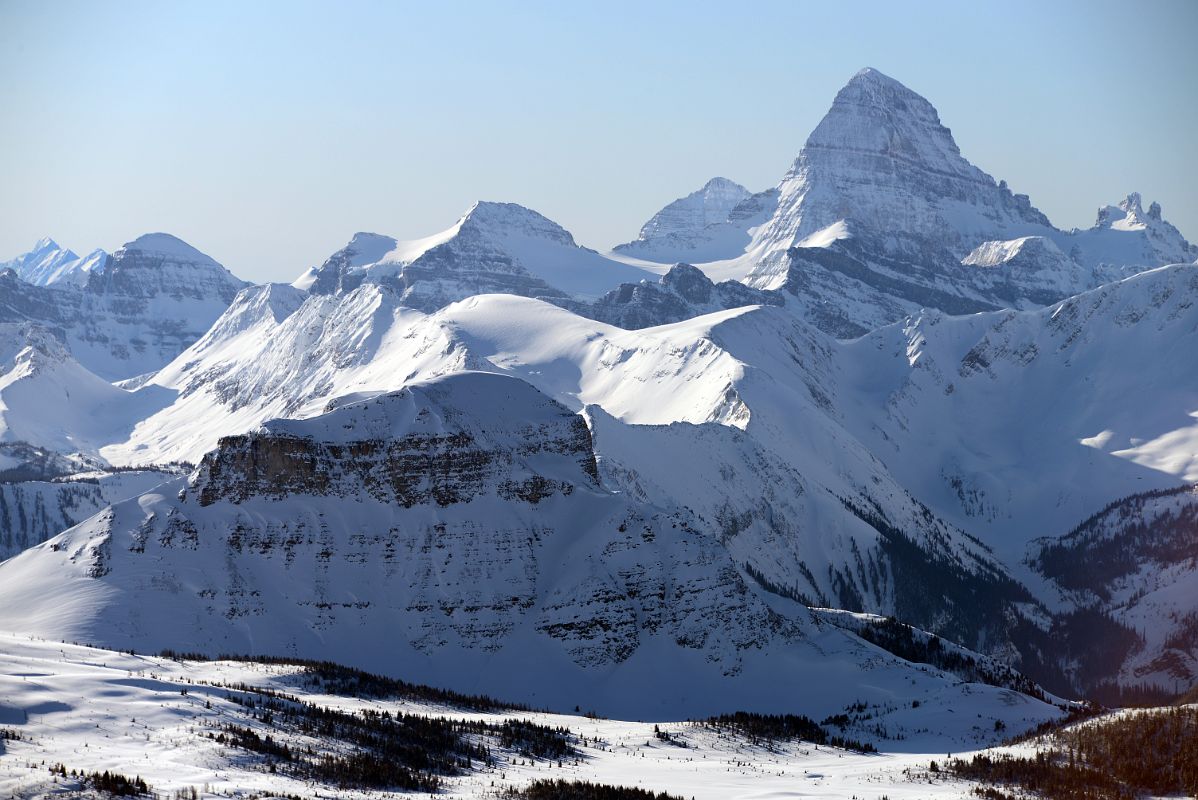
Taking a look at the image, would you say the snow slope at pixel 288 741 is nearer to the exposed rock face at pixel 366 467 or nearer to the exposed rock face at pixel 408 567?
the exposed rock face at pixel 408 567

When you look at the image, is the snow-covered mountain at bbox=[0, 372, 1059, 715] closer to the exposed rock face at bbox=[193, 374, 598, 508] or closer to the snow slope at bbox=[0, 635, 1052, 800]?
the exposed rock face at bbox=[193, 374, 598, 508]

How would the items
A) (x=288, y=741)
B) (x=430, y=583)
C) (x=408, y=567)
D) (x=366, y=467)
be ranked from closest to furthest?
1. (x=288, y=741)
2. (x=430, y=583)
3. (x=408, y=567)
4. (x=366, y=467)

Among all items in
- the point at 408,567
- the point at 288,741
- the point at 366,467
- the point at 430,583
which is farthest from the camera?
the point at 366,467

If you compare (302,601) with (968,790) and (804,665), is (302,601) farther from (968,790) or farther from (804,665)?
(968,790)

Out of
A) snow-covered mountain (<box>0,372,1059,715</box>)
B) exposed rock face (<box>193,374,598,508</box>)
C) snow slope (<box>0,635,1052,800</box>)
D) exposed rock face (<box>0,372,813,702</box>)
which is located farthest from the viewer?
exposed rock face (<box>193,374,598,508</box>)

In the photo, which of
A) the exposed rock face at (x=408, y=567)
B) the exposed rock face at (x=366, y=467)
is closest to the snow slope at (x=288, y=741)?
the exposed rock face at (x=408, y=567)

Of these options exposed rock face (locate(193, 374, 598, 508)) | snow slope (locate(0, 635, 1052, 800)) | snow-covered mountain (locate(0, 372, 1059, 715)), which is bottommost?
snow slope (locate(0, 635, 1052, 800))

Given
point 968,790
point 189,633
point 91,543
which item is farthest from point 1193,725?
point 91,543

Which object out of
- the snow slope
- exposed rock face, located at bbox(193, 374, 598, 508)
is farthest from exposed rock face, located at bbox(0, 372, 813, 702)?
the snow slope

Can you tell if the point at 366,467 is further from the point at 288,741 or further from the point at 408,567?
the point at 288,741

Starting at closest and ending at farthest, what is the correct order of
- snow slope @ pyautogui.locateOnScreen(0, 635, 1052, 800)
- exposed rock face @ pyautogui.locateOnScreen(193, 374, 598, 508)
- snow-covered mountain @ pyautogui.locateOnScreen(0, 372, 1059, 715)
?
snow slope @ pyautogui.locateOnScreen(0, 635, 1052, 800) → snow-covered mountain @ pyautogui.locateOnScreen(0, 372, 1059, 715) → exposed rock face @ pyautogui.locateOnScreen(193, 374, 598, 508)

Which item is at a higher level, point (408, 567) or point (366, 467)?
point (366, 467)

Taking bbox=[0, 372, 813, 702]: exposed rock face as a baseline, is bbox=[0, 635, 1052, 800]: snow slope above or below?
below

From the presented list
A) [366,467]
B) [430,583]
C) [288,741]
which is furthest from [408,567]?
[288,741]
